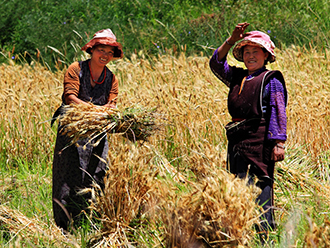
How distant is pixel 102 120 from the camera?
296cm

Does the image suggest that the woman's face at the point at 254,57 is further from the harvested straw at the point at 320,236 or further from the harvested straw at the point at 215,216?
the harvested straw at the point at 320,236

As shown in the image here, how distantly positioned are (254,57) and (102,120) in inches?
43.5

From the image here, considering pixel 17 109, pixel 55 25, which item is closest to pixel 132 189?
pixel 17 109

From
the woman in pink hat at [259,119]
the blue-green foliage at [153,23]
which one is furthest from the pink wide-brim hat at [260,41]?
the blue-green foliage at [153,23]

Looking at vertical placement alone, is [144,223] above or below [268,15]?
below

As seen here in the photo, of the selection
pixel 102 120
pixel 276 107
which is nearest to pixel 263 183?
pixel 276 107

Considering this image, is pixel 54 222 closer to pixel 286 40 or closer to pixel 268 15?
pixel 286 40

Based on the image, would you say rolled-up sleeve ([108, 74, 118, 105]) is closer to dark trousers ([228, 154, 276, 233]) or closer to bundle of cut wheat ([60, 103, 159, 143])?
bundle of cut wheat ([60, 103, 159, 143])

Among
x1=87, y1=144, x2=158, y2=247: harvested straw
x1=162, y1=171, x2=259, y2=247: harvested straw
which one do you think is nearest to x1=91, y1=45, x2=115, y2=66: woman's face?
x1=87, y1=144, x2=158, y2=247: harvested straw

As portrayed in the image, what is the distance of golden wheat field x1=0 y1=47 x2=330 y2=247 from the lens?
2383 mm

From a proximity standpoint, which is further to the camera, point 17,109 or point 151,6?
point 151,6

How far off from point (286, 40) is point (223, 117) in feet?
14.5

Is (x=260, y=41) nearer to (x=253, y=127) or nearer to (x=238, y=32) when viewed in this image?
(x=238, y=32)

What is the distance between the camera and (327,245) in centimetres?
211
